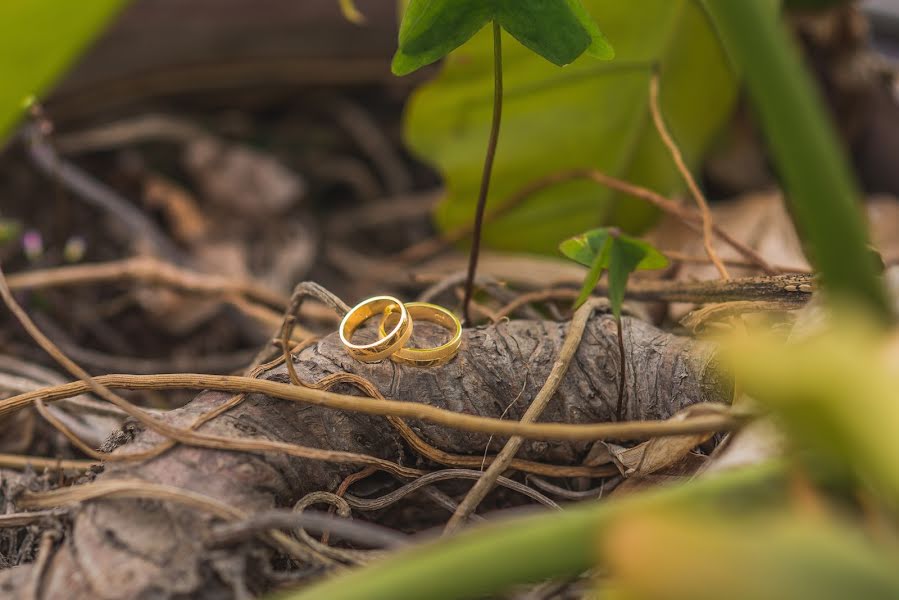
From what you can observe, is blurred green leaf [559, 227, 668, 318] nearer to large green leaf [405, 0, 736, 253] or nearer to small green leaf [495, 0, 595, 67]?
small green leaf [495, 0, 595, 67]

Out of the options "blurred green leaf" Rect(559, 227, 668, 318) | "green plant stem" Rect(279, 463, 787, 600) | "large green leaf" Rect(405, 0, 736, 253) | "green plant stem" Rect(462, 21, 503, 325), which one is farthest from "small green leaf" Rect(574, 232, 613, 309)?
"large green leaf" Rect(405, 0, 736, 253)

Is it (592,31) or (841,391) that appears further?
(592,31)

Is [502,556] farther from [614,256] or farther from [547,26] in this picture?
[547,26]

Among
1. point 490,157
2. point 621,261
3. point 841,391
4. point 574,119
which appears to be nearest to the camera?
point 841,391

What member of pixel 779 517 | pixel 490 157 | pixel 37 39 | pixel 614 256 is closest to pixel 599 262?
pixel 614 256

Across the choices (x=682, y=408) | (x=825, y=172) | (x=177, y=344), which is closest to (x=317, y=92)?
(x=177, y=344)

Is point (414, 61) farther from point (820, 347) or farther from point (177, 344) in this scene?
point (177, 344)

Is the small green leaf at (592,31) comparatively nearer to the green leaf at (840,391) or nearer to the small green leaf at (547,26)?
the small green leaf at (547,26)
